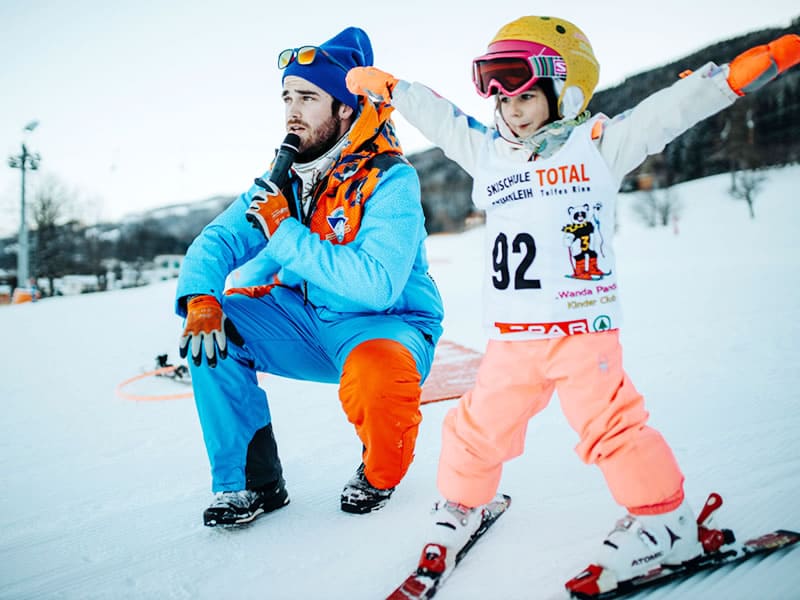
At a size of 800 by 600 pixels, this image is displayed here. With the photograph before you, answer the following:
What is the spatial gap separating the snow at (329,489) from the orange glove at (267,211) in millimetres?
972

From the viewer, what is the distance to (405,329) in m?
1.95

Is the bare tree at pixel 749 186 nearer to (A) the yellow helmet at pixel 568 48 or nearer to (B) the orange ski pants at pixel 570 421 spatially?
(A) the yellow helmet at pixel 568 48

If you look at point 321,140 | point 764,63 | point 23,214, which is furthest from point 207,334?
point 23,214

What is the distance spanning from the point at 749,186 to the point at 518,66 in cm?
2635

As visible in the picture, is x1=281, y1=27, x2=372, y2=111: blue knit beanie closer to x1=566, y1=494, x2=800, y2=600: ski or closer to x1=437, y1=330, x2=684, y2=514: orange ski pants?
x1=437, y1=330, x2=684, y2=514: orange ski pants

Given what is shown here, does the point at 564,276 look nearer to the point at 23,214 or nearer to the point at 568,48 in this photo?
the point at 568,48

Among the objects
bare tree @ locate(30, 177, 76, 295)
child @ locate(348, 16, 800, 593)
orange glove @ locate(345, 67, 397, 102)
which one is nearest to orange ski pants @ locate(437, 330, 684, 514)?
child @ locate(348, 16, 800, 593)

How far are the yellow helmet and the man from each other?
2.00ft

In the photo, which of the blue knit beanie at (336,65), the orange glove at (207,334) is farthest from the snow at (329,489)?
the blue knit beanie at (336,65)

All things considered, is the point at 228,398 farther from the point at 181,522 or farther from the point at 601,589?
the point at 601,589

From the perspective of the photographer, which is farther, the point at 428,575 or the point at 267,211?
the point at 267,211

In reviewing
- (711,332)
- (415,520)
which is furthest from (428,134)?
(711,332)

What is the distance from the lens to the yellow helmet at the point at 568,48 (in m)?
1.49

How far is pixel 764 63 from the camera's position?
1177 millimetres
